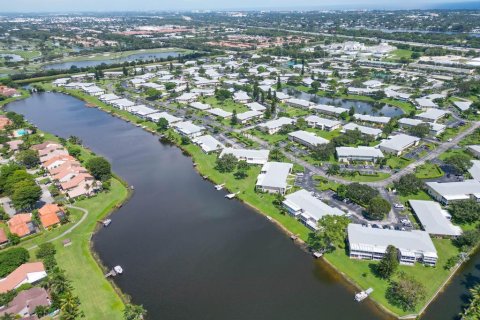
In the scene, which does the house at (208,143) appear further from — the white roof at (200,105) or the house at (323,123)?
the house at (323,123)

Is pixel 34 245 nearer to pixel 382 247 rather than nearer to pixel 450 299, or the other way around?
pixel 382 247

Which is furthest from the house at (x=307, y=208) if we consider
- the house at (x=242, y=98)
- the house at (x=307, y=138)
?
the house at (x=242, y=98)

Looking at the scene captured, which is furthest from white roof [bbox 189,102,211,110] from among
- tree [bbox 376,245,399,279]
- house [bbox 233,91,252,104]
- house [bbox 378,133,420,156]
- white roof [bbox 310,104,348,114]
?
Answer: tree [bbox 376,245,399,279]

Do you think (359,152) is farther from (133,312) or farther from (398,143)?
(133,312)

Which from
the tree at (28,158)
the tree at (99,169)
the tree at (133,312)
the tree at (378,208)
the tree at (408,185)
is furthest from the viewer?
the tree at (28,158)

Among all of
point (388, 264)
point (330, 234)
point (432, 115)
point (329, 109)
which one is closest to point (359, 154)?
point (330, 234)

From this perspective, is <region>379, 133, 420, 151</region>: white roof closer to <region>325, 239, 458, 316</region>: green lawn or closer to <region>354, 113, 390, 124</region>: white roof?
<region>354, 113, 390, 124</region>: white roof
